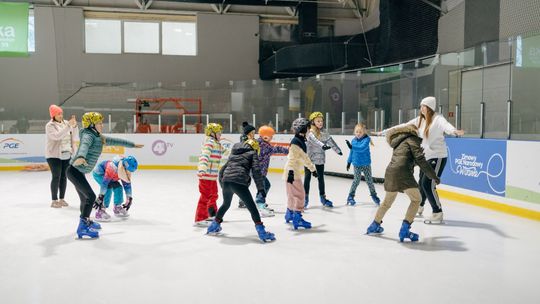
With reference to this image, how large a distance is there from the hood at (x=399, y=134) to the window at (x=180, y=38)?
15162 mm

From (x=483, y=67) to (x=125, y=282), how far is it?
6.11 metres

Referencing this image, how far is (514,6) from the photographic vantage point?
942 cm

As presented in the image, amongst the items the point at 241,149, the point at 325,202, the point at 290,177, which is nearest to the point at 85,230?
the point at 241,149

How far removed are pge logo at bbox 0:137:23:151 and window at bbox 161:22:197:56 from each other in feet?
24.8

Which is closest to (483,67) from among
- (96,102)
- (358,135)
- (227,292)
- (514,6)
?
(358,135)

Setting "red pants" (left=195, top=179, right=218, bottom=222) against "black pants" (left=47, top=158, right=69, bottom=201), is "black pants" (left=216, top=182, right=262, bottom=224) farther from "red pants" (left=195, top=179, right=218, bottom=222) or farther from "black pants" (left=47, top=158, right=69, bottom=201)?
"black pants" (left=47, top=158, right=69, bottom=201)

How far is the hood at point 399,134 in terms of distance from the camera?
15.5 ft

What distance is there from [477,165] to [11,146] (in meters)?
11.3

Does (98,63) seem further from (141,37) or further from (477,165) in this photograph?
(477,165)

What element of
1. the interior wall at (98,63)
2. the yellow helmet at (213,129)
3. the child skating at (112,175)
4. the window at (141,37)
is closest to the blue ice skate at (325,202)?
the yellow helmet at (213,129)

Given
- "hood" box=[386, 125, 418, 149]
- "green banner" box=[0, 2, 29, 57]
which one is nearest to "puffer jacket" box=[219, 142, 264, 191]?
"hood" box=[386, 125, 418, 149]

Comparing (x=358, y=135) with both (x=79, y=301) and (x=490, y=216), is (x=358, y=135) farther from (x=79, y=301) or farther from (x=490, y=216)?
(x=79, y=301)

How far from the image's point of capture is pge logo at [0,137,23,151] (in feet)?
41.3

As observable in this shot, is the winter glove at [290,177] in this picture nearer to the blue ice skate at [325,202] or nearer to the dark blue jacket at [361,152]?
the blue ice skate at [325,202]
